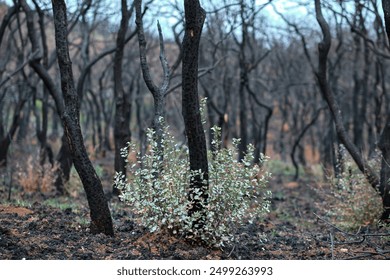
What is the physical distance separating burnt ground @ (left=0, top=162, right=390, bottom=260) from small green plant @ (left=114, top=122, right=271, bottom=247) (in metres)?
0.22

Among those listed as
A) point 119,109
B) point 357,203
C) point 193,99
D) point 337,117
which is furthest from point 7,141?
point 193,99

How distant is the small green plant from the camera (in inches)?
265

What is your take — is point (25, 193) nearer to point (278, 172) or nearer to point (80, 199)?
point (80, 199)

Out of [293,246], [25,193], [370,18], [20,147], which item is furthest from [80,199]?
[370,18]

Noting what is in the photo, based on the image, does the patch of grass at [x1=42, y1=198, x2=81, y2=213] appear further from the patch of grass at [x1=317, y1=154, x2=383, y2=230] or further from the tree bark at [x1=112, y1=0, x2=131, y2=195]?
the patch of grass at [x1=317, y1=154, x2=383, y2=230]

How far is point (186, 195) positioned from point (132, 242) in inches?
37.8

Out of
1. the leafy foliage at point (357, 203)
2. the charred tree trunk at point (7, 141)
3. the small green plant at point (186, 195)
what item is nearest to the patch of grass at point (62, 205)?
the small green plant at point (186, 195)

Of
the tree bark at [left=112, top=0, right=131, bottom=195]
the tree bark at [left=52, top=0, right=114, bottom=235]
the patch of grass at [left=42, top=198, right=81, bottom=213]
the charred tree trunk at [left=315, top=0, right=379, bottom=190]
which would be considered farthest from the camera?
Answer: the tree bark at [left=112, top=0, right=131, bottom=195]

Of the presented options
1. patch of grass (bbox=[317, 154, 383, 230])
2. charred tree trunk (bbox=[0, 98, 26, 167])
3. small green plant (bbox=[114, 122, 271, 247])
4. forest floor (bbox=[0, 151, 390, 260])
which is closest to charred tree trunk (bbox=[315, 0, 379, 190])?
patch of grass (bbox=[317, 154, 383, 230])

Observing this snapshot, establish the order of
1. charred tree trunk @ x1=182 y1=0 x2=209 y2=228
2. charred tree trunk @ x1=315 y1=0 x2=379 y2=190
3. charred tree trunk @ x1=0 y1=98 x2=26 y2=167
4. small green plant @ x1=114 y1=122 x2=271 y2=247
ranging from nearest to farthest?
small green plant @ x1=114 y1=122 x2=271 y2=247 < charred tree trunk @ x1=182 y1=0 x2=209 y2=228 < charred tree trunk @ x1=315 y1=0 x2=379 y2=190 < charred tree trunk @ x1=0 y1=98 x2=26 y2=167

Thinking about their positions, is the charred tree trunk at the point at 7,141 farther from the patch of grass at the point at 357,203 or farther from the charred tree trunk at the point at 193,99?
the charred tree trunk at the point at 193,99

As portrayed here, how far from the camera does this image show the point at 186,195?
6824mm

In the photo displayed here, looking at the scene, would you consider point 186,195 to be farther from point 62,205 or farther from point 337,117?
point 337,117
